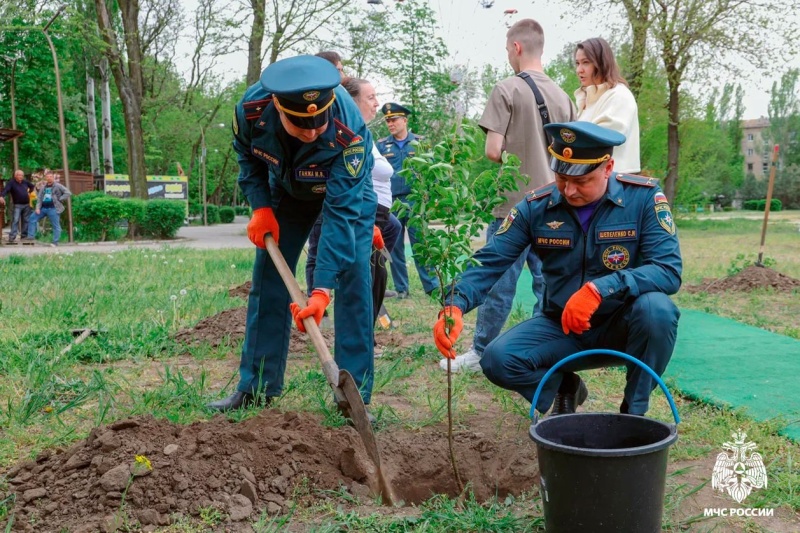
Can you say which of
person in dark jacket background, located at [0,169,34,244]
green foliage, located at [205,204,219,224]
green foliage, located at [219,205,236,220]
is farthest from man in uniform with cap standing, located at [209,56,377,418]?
green foliage, located at [219,205,236,220]

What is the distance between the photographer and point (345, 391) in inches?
119

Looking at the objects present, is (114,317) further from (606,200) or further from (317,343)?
(606,200)

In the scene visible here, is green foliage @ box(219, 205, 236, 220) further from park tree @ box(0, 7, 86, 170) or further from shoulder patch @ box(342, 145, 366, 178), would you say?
shoulder patch @ box(342, 145, 366, 178)

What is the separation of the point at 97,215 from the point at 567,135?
55.7 feet

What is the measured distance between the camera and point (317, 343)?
3.01 meters

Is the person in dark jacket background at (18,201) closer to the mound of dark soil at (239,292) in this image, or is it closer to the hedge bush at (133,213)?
the hedge bush at (133,213)

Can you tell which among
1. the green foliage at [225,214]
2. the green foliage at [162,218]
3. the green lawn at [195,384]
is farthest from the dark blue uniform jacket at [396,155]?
the green foliage at [225,214]

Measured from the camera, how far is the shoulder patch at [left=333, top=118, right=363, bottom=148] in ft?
10.2

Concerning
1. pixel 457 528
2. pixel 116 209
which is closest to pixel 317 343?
pixel 457 528

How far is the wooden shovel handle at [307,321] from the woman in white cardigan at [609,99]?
204 centimetres

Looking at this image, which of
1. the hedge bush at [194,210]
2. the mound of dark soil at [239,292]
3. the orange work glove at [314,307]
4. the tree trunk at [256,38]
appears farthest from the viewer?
the hedge bush at [194,210]

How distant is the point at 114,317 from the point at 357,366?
117 inches

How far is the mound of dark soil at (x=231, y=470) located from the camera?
2.38m

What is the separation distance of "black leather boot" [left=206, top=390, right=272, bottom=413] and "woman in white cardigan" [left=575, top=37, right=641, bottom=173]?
2411 mm
